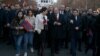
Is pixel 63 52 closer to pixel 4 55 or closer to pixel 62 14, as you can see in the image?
pixel 62 14

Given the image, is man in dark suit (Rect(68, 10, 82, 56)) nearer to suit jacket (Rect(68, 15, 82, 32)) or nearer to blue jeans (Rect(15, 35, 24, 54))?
suit jacket (Rect(68, 15, 82, 32))

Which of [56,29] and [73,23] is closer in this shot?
[73,23]

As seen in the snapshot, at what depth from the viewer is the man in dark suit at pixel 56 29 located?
16.1 meters

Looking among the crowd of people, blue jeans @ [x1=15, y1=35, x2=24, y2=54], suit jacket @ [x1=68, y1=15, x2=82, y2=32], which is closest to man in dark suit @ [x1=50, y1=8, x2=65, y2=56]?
the crowd of people

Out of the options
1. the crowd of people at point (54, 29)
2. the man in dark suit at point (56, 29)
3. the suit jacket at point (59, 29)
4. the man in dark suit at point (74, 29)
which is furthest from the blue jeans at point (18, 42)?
the man in dark suit at point (74, 29)

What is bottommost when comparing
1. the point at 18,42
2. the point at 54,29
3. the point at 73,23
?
the point at 18,42

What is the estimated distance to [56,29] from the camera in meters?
16.9

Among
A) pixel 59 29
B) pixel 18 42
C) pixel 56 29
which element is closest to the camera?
pixel 18 42

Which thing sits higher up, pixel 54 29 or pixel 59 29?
pixel 54 29

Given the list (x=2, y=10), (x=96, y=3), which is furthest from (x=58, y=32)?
(x=96, y=3)

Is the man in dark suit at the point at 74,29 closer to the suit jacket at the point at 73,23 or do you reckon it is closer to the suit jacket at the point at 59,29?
the suit jacket at the point at 73,23

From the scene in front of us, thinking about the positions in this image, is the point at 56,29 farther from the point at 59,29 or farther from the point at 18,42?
the point at 18,42

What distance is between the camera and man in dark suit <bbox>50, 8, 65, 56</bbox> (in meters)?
16.1

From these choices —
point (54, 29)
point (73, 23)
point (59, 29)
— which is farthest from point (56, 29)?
point (73, 23)
